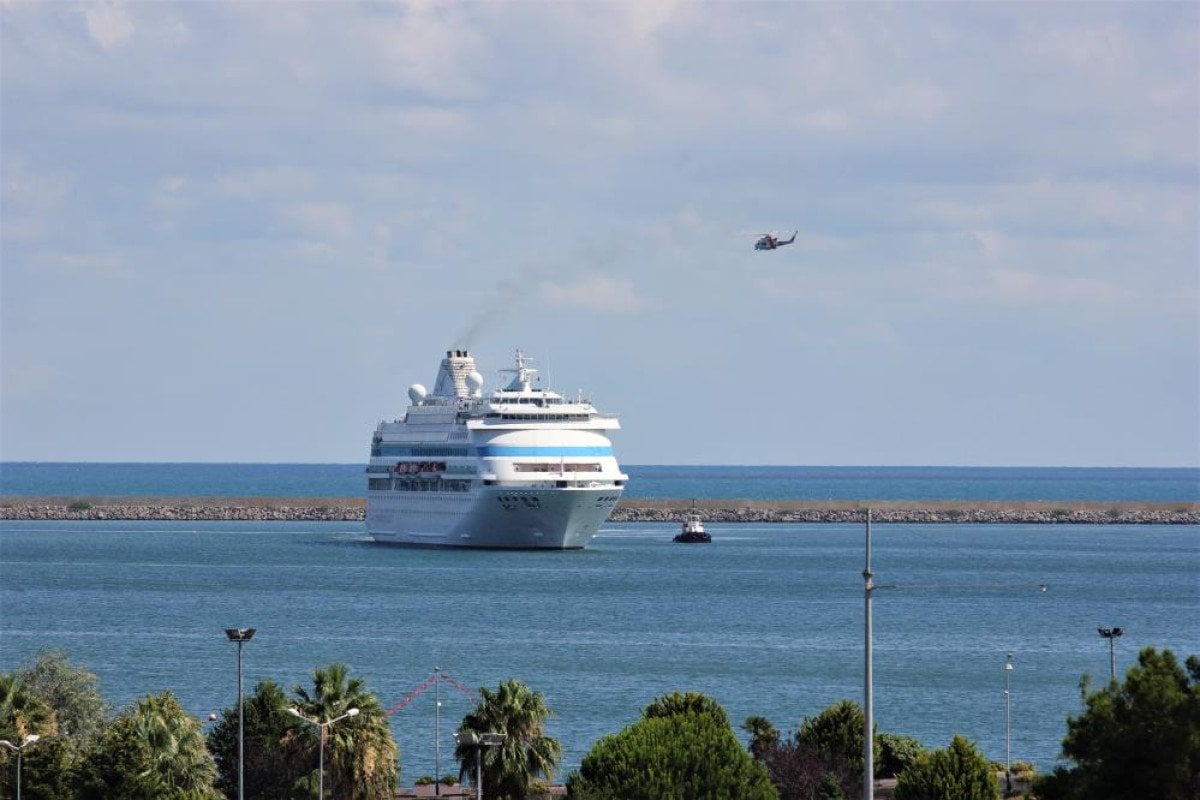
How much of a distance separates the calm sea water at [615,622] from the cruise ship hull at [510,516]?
1.53 meters

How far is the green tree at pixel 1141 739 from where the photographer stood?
120ft

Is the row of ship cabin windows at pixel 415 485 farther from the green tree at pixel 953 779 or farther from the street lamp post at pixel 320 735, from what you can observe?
the green tree at pixel 953 779

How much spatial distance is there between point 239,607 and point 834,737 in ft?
195

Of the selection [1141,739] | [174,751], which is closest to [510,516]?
[174,751]

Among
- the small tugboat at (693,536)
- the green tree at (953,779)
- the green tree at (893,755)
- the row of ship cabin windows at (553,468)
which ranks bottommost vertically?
the green tree at (893,755)

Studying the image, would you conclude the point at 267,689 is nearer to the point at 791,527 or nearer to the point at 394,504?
the point at 394,504

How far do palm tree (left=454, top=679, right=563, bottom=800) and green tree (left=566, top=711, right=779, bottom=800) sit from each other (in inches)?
34.8

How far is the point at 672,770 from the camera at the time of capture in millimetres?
41906

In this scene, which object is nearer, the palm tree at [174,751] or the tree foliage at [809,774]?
the palm tree at [174,751]

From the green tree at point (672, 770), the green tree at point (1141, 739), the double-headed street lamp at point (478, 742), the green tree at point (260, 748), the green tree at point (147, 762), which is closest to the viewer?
the green tree at point (1141, 739)

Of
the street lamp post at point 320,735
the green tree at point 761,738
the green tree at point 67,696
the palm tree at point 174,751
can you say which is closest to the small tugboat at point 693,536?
the green tree at point 67,696

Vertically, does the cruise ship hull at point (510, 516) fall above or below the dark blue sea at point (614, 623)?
above

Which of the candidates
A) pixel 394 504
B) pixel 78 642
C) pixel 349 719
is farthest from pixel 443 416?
pixel 349 719

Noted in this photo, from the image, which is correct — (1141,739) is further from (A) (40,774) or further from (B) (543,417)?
(B) (543,417)
